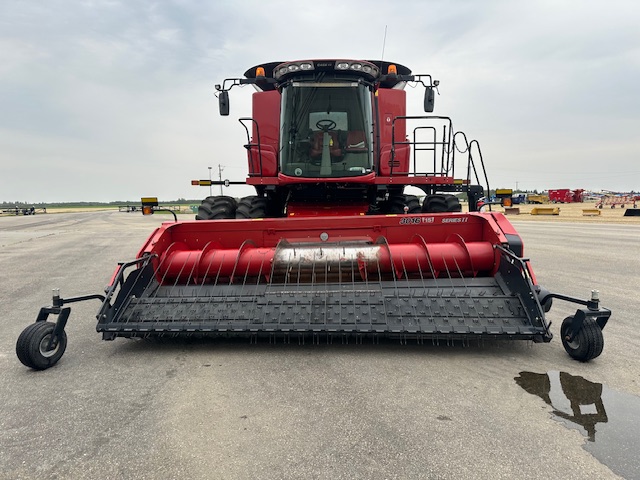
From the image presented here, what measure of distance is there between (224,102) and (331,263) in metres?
3.72

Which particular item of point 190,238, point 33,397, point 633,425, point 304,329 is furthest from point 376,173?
point 33,397

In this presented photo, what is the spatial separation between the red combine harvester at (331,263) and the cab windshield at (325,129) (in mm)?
15

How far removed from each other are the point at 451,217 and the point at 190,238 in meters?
3.00

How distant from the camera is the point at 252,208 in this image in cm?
613

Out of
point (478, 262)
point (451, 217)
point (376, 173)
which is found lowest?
point (478, 262)

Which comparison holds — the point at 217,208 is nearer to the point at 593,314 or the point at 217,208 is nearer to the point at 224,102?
the point at 224,102

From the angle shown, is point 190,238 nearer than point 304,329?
No

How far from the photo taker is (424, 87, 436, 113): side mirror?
660 cm

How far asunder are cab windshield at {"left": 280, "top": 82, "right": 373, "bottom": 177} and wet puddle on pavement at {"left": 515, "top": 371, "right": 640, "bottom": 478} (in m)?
3.69

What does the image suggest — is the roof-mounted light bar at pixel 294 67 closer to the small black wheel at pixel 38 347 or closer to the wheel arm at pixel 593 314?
the small black wheel at pixel 38 347

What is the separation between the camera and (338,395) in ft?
9.43

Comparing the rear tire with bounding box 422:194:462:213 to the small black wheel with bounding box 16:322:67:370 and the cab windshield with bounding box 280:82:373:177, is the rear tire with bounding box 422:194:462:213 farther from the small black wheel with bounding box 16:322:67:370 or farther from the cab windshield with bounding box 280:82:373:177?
the small black wheel with bounding box 16:322:67:370

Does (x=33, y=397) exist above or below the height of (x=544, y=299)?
below

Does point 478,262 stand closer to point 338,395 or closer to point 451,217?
point 451,217
